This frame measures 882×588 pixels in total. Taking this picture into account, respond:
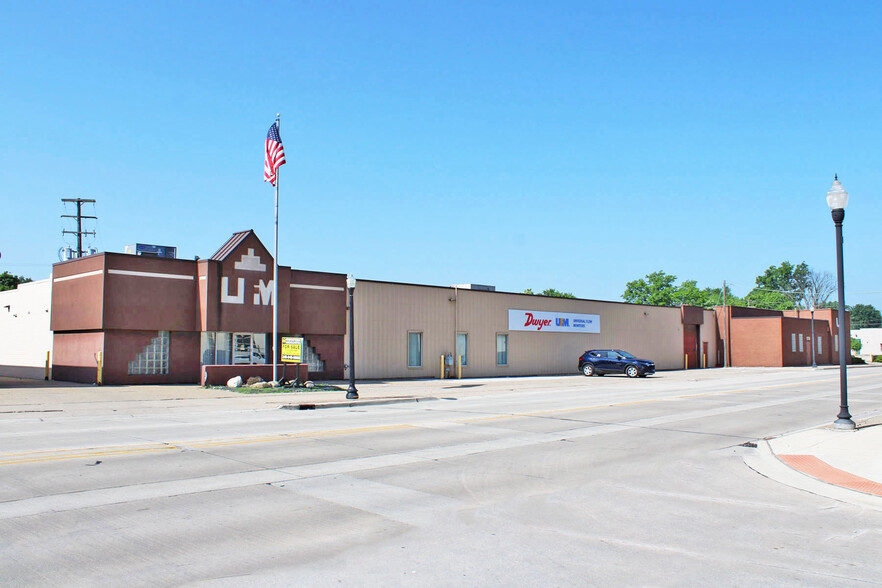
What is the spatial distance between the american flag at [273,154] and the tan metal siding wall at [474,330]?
8430mm

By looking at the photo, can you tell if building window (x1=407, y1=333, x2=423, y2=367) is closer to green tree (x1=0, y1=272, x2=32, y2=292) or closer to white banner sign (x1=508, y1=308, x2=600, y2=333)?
white banner sign (x1=508, y1=308, x2=600, y2=333)

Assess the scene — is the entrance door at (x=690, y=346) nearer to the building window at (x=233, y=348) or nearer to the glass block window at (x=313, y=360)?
the glass block window at (x=313, y=360)

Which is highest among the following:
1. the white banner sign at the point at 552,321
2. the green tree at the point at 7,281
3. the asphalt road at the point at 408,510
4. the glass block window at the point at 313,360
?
the green tree at the point at 7,281

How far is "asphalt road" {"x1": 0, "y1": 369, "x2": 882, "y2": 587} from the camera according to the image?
5527 mm

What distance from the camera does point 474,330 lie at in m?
39.0

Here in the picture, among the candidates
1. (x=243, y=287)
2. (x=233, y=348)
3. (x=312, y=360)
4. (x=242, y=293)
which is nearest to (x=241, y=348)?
(x=233, y=348)

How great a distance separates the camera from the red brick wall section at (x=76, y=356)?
26.7 metres

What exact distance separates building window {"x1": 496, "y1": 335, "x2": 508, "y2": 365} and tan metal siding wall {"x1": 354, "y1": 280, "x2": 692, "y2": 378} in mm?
326

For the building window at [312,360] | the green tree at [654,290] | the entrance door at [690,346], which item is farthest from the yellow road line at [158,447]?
the green tree at [654,290]

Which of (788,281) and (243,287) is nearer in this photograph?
(243,287)

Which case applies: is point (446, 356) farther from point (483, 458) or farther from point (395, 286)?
point (483, 458)

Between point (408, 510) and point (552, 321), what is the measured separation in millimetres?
37383

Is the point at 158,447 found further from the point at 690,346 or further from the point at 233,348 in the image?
the point at 690,346

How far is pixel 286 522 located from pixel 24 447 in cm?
693
